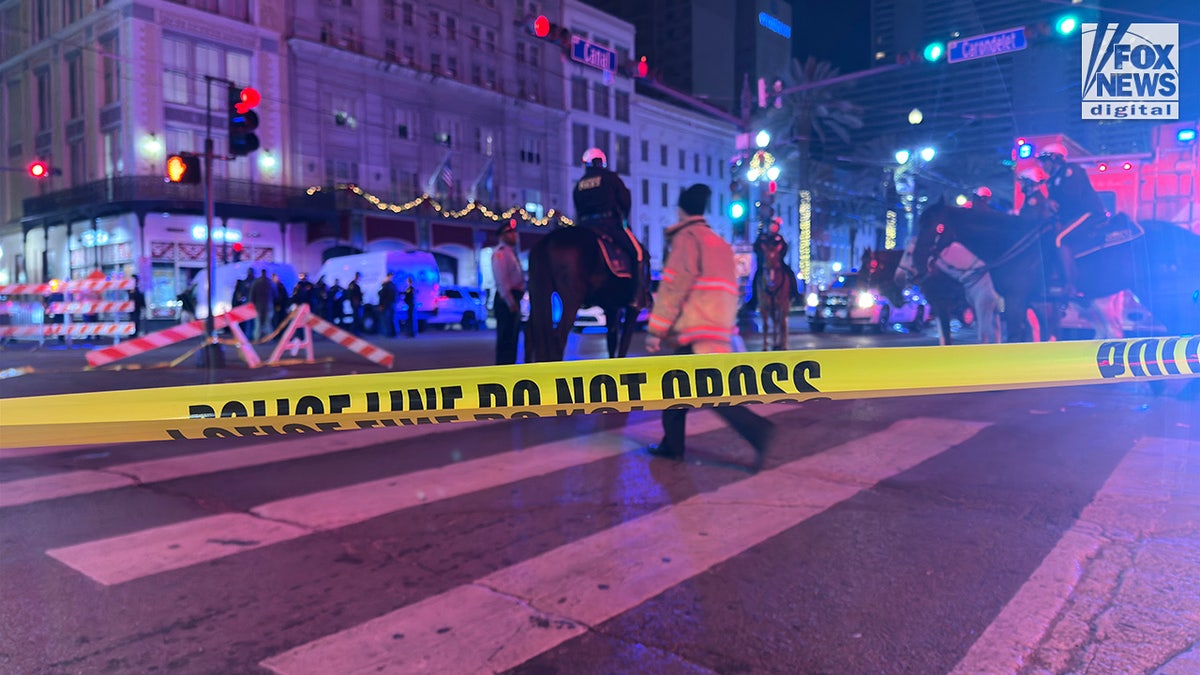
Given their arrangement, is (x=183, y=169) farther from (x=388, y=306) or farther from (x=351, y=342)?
(x=388, y=306)

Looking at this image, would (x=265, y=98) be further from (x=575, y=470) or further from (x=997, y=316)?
(x=575, y=470)

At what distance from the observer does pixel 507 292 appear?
9.08 meters

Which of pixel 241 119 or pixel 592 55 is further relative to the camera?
pixel 592 55

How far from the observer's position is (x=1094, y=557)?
386 cm

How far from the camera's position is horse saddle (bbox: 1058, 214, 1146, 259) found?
29.9 feet

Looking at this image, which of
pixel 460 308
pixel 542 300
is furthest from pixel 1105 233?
pixel 460 308

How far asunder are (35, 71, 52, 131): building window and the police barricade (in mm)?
6301

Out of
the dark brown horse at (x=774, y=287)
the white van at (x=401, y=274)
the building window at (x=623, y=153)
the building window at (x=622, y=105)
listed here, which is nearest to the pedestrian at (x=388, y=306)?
the white van at (x=401, y=274)

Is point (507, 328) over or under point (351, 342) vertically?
over

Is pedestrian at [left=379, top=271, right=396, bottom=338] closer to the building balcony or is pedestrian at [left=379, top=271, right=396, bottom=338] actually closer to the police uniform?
the building balcony

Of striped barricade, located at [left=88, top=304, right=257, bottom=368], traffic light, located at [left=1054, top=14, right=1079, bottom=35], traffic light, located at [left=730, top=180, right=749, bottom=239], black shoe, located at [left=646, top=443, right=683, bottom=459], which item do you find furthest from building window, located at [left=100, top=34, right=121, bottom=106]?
black shoe, located at [left=646, top=443, right=683, bottom=459]

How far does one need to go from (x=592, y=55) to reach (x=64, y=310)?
13395mm

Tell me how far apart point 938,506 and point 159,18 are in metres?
30.8

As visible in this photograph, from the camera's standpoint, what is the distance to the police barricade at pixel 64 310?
57.4ft
